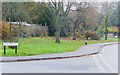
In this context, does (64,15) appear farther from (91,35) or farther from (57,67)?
(57,67)

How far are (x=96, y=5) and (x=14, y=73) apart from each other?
118 feet

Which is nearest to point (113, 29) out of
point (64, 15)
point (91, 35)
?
point (91, 35)

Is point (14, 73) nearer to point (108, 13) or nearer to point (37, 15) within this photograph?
point (37, 15)

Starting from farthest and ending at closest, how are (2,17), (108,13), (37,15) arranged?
(108,13) → (37,15) → (2,17)

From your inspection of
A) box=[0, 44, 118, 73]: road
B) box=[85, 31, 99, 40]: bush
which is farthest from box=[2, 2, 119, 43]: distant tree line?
box=[0, 44, 118, 73]: road

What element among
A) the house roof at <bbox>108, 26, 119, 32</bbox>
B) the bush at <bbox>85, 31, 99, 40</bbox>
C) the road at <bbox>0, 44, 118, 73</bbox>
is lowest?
the road at <bbox>0, 44, 118, 73</bbox>

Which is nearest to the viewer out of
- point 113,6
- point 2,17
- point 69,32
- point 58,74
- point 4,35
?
point 58,74

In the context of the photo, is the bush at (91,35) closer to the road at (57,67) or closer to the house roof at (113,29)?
the house roof at (113,29)

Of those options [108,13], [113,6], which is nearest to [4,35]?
A: [108,13]

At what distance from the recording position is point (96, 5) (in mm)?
45031

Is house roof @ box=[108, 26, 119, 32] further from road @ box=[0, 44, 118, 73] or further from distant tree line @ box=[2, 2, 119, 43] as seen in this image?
road @ box=[0, 44, 118, 73]

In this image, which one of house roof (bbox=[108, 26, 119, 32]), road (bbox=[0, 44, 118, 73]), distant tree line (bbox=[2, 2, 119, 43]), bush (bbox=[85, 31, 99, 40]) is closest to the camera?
road (bbox=[0, 44, 118, 73])

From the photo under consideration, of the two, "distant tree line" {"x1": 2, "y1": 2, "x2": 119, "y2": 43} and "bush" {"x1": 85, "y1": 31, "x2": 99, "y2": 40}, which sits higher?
"distant tree line" {"x1": 2, "y1": 2, "x2": 119, "y2": 43}

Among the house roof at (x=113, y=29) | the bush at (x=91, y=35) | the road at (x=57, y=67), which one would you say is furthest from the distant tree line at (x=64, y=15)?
the road at (x=57, y=67)
